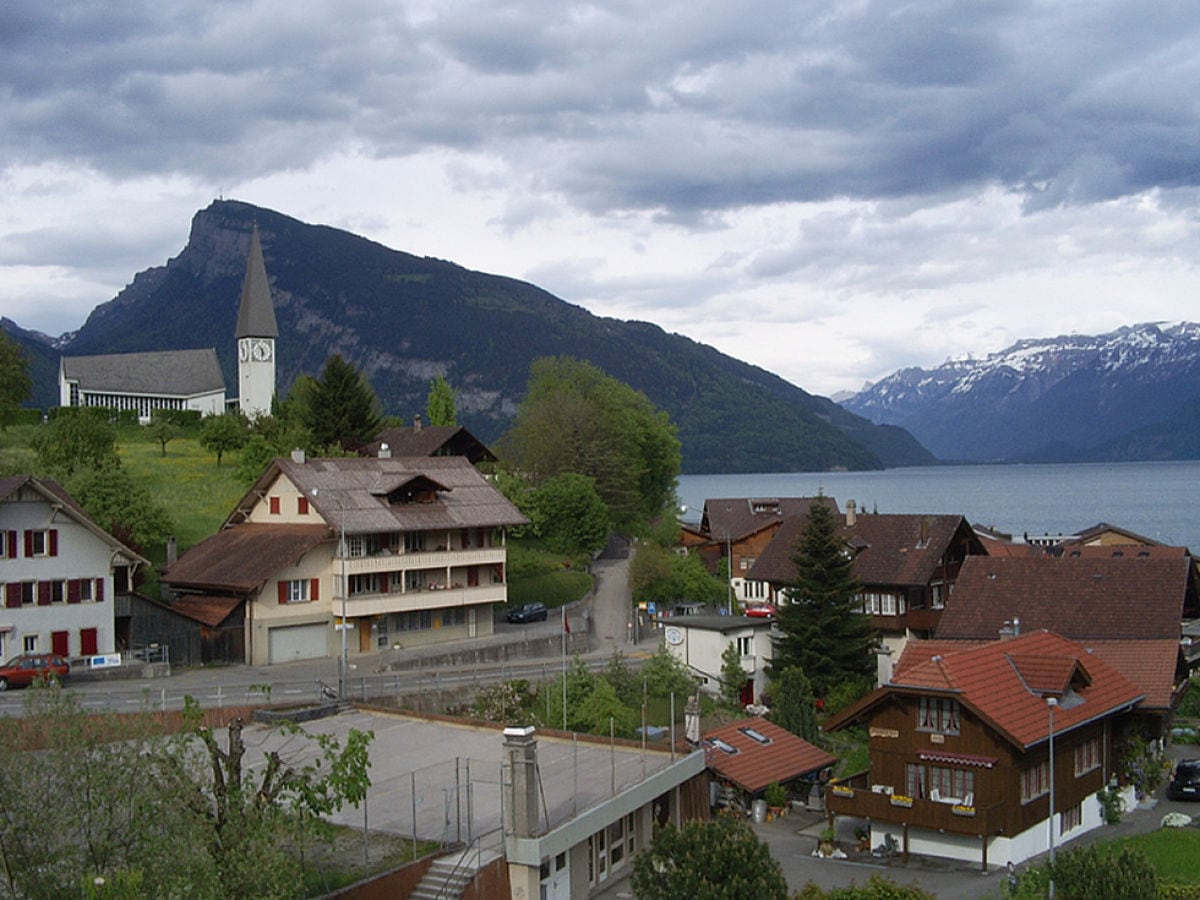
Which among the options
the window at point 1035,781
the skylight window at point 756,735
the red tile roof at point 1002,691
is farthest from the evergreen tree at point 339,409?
the window at point 1035,781

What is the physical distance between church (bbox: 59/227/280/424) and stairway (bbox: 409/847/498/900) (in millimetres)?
91870

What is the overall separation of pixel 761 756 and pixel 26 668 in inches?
1014

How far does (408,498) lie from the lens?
202 feet

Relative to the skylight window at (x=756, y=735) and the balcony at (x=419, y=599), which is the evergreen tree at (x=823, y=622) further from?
the balcony at (x=419, y=599)

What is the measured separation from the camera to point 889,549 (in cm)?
6278

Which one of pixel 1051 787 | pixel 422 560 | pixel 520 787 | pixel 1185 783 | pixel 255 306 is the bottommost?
pixel 1185 783

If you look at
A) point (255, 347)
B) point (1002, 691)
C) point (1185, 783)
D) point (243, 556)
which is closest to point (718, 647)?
point (1185, 783)

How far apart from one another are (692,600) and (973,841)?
40124 millimetres

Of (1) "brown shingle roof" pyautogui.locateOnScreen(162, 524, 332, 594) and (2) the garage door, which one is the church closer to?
(1) "brown shingle roof" pyautogui.locateOnScreen(162, 524, 332, 594)

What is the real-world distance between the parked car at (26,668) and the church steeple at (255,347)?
2752 inches

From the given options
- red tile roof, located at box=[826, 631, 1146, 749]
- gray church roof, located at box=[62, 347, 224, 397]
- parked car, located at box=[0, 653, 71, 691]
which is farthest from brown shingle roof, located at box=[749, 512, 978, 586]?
gray church roof, located at box=[62, 347, 224, 397]

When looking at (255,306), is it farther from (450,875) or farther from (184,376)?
(450,875)

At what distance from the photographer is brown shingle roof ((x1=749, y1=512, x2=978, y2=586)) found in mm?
60938

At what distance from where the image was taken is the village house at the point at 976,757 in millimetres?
34188
